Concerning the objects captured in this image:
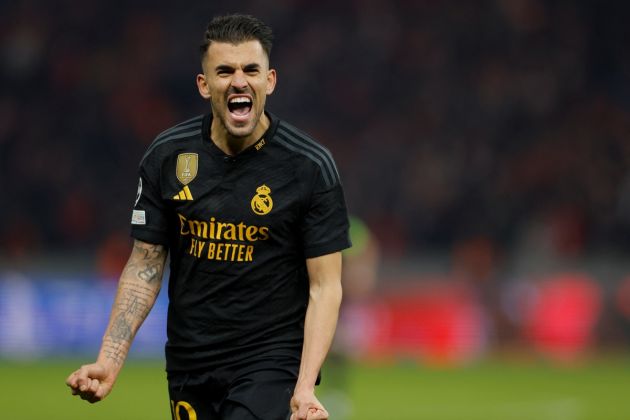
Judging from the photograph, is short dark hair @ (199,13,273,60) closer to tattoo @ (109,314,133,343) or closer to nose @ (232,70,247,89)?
nose @ (232,70,247,89)

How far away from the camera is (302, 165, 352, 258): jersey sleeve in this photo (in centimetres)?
538

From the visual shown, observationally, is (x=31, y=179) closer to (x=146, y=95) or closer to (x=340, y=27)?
(x=146, y=95)

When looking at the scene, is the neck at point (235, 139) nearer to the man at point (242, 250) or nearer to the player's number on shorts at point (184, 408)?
the man at point (242, 250)

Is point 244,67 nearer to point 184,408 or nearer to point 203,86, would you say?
point 203,86

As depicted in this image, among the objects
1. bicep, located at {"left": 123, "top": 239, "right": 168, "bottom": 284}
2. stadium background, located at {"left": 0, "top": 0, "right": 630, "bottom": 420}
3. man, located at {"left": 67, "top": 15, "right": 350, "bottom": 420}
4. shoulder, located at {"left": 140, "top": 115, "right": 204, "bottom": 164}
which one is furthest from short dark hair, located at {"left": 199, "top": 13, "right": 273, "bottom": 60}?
stadium background, located at {"left": 0, "top": 0, "right": 630, "bottom": 420}

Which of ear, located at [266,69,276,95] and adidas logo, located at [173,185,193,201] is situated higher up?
ear, located at [266,69,276,95]

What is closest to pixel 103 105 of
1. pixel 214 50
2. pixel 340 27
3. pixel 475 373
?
pixel 340 27

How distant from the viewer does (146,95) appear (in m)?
21.1

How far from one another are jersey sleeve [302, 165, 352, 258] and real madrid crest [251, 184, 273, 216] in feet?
0.53

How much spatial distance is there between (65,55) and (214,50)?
54.1ft

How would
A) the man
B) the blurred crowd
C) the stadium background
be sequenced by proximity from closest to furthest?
the man → the stadium background → the blurred crowd

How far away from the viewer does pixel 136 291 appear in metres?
5.60

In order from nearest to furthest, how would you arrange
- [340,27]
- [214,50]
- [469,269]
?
[214,50] < [469,269] < [340,27]

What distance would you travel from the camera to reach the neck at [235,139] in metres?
5.45
